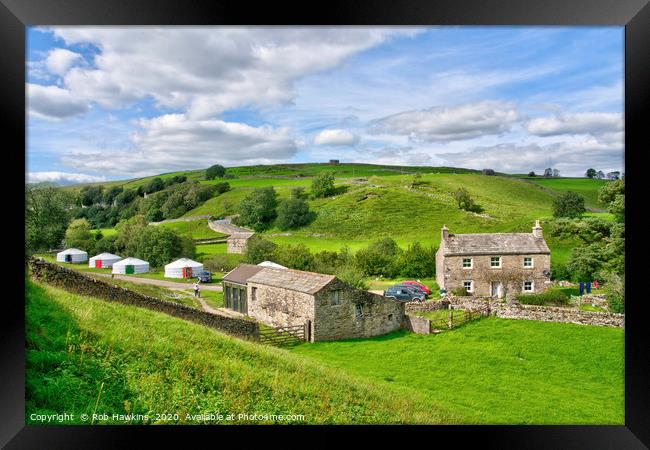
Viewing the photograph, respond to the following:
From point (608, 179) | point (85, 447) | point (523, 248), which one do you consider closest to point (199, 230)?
point (85, 447)

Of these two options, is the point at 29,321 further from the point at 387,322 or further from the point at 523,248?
the point at 523,248

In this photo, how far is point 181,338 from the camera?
432cm

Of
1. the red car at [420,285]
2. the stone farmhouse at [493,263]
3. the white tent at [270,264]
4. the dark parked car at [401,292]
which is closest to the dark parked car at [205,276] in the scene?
the white tent at [270,264]

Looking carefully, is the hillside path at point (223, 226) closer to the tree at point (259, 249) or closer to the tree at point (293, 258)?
the tree at point (259, 249)

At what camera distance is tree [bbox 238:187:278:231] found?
5.75 metres

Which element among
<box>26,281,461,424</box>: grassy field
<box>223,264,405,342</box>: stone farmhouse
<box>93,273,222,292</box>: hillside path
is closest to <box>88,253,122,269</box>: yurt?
<box>93,273,222,292</box>: hillside path

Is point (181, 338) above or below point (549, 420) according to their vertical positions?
above

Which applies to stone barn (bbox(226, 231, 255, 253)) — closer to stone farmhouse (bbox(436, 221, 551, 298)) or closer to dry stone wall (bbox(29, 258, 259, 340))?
dry stone wall (bbox(29, 258, 259, 340))

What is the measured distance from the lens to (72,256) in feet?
16.3

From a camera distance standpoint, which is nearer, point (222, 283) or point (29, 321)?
point (29, 321)

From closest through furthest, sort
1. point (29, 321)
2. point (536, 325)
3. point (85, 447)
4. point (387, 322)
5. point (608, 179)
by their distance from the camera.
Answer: point (85, 447) < point (29, 321) < point (608, 179) < point (536, 325) < point (387, 322)

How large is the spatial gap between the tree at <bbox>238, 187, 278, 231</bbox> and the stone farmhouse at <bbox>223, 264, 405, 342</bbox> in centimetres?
77

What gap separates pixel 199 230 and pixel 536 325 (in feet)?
18.8

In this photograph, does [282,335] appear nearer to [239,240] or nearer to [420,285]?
[239,240]
